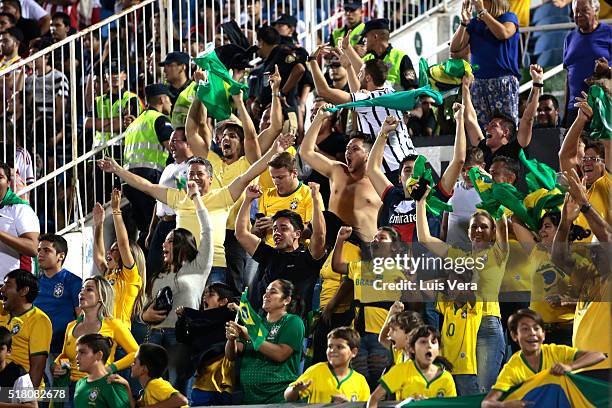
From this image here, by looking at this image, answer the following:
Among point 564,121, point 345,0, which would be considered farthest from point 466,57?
point 345,0

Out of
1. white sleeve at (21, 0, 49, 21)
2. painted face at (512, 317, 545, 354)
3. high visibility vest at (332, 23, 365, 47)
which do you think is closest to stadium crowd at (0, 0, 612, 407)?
painted face at (512, 317, 545, 354)

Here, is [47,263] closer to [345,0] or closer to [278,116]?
[278,116]

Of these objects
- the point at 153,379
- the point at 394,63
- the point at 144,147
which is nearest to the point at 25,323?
the point at 153,379

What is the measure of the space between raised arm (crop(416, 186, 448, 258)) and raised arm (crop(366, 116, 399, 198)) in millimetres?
597

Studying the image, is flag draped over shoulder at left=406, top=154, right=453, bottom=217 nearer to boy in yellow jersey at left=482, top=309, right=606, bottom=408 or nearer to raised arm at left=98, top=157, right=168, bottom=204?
boy in yellow jersey at left=482, top=309, right=606, bottom=408

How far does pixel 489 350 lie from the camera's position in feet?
39.5

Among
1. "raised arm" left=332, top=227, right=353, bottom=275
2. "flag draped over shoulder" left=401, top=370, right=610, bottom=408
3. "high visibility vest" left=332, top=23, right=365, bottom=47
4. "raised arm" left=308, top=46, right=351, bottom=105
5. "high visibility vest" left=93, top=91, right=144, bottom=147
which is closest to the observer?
"flag draped over shoulder" left=401, top=370, right=610, bottom=408

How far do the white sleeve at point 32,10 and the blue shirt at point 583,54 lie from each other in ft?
21.0

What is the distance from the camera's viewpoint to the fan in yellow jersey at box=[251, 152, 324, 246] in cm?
1369

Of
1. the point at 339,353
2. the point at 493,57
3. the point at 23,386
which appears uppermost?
the point at 493,57

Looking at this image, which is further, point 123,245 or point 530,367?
point 123,245

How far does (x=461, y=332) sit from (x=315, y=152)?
275 cm

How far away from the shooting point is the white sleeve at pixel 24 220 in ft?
47.3

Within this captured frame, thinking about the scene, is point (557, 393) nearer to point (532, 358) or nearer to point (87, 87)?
point (532, 358)
